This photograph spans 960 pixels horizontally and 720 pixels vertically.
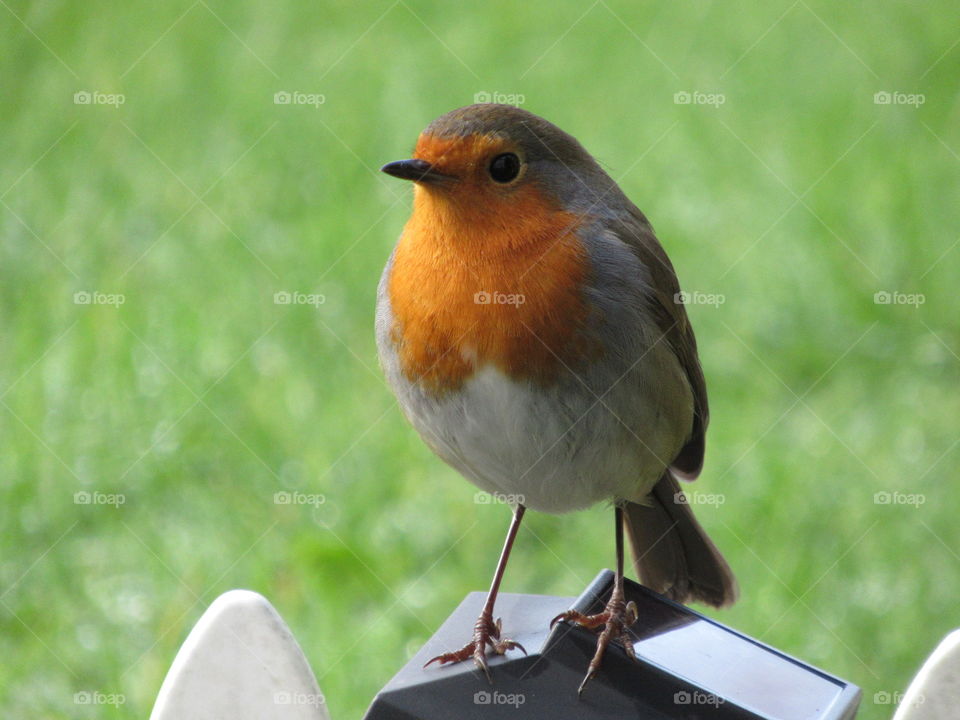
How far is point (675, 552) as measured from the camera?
3754mm

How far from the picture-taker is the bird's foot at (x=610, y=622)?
232 centimetres

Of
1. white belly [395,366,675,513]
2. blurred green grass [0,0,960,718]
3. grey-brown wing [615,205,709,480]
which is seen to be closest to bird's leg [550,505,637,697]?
white belly [395,366,675,513]

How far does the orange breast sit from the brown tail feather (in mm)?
905

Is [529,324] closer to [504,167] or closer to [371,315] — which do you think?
[504,167]

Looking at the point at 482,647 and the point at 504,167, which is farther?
the point at 504,167

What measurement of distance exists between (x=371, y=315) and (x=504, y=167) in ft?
9.87

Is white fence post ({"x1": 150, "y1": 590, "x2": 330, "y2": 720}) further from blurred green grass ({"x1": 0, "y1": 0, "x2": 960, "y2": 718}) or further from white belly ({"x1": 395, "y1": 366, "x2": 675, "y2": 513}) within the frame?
blurred green grass ({"x1": 0, "y1": 0, "x2": 960, "y2": 718})

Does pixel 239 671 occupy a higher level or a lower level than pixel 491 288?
lower

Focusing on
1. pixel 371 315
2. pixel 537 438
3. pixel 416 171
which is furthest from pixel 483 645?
pixel 371 315

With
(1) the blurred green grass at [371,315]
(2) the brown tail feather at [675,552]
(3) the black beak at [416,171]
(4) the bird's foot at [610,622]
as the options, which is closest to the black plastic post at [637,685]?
(4) the bird's foot at [610,622]

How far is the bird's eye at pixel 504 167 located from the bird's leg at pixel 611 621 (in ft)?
2.87

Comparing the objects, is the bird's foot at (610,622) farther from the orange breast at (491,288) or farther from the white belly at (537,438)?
the orange breast at (491,288)

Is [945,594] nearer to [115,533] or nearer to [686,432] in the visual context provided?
[686,432]

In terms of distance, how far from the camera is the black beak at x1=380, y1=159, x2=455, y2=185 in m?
2.75
